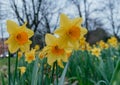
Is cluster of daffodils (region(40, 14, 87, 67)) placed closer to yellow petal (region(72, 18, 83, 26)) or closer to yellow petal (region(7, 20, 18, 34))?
yellow petal (region(72, 18, 83, 26))

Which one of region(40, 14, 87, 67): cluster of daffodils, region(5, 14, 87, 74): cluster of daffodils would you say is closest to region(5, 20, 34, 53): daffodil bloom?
region(5, 14, 87, 74): cluster of daffodils

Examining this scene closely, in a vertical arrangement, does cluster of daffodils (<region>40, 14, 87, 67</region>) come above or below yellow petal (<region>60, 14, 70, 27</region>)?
below

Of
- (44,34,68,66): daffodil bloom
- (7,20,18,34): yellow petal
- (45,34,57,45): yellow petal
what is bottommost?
(44,34,68,66): daffodil bloom

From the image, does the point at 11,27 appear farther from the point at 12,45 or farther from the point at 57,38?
the point at 57,38

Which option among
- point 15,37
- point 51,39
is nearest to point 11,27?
point 15,37

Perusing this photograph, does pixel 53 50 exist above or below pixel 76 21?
below

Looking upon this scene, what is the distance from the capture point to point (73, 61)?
3750mm

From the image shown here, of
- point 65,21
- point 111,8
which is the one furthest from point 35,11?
point 65,21

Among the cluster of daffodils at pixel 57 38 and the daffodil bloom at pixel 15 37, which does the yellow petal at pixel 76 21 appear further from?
the daffodil bloom at pixel 15 37

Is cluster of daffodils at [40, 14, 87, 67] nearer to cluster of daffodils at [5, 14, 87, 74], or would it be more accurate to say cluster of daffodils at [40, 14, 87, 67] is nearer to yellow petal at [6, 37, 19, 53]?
cluster of daffodils at [5, 14, 87, 74]

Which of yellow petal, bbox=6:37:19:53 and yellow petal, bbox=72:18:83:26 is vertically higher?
yellow petal, bbox=72:18:83:26

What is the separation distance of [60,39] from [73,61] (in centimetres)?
263

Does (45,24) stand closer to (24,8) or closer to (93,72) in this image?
(24,8)

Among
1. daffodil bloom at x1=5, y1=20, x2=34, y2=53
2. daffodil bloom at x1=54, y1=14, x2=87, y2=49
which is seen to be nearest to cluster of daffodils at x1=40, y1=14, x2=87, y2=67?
daffodil bloom at x1=54, y1=14, x2=87, y2=49
